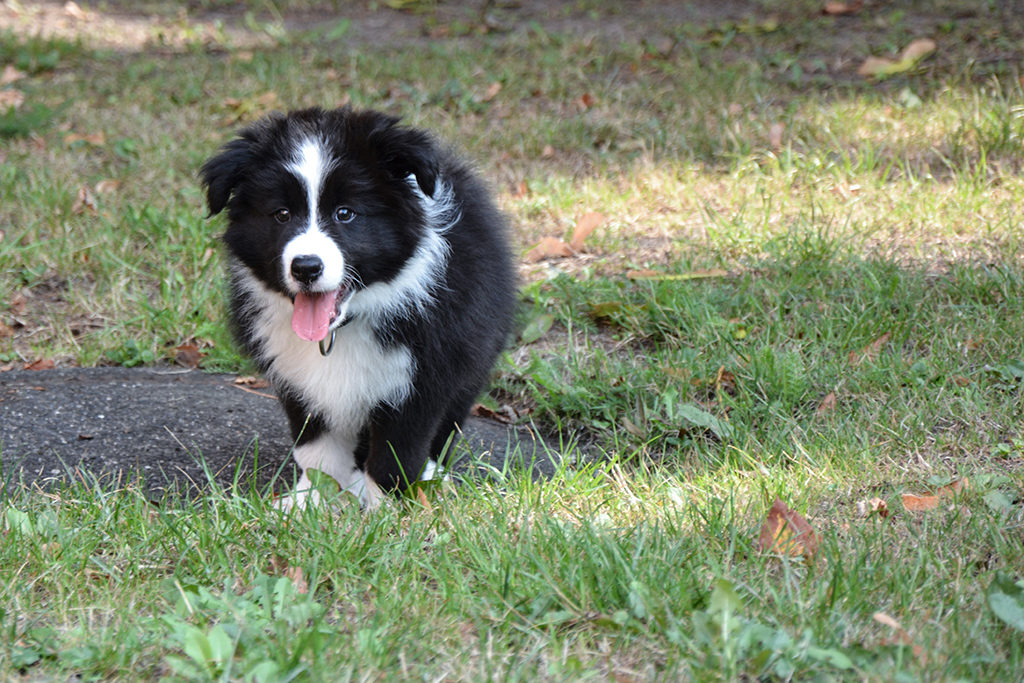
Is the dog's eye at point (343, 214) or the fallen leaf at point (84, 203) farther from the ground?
the dog's eye at point (343, 214)

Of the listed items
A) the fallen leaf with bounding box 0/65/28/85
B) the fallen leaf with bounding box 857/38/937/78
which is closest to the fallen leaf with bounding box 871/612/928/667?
the fallen leaf with bounding box 857/38/937/78

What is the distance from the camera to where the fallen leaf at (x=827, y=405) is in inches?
150

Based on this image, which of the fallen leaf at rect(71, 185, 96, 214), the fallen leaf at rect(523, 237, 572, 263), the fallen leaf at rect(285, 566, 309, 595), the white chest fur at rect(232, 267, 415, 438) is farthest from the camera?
the fallen leaf at rect(71, 185, 96, 214)

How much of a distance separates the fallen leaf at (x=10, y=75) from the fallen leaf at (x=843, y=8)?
237 inches

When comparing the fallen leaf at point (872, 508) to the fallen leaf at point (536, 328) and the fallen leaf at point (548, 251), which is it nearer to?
the fallen leaf at point (536, 328)

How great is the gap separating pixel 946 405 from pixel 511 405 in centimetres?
165

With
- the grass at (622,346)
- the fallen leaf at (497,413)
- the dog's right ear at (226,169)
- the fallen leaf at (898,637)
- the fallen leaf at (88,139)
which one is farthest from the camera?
the fallen leaf at (88,139)

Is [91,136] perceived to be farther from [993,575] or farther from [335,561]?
[993,575]

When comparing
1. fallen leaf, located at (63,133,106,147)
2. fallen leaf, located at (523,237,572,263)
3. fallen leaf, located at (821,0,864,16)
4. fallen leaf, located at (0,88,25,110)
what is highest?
fallen leaf, located at (821,0,864,16)

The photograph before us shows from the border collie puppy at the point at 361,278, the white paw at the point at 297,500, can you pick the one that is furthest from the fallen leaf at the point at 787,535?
the white paw at the point at 297,500

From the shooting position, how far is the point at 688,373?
413cm

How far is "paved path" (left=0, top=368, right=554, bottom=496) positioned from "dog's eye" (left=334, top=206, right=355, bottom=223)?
831 mm

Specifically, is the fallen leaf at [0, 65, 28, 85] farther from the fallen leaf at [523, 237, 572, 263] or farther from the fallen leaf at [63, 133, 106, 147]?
the fallen leaf at [523, 237, 572, 263]

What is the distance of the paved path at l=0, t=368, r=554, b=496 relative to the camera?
3615mm
